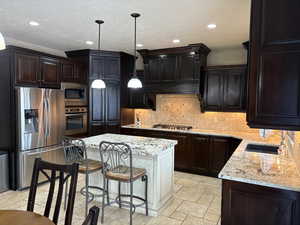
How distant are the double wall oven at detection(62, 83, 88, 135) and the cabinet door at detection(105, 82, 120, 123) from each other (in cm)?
52

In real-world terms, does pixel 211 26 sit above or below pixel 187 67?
above

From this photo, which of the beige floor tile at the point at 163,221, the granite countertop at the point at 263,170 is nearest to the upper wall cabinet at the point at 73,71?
the beige floor tile at the point at 163,221

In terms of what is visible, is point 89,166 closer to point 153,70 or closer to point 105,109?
point 105,109

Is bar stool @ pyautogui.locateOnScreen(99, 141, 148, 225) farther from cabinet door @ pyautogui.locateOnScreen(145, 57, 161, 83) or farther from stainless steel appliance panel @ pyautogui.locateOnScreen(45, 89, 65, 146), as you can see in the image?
cabinet door @ pyautogui.locateOnScreen(145, 57, 161, 83)

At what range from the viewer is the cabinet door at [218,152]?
14.3 feet

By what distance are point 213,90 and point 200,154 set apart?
1437 millimetres

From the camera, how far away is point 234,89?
177 inches

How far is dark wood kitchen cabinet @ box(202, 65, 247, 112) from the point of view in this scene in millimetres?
4430

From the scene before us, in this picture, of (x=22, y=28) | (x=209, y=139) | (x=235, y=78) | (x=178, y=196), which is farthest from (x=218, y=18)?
(x=22, y=28)

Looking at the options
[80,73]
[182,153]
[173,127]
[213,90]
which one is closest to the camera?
[213,90]

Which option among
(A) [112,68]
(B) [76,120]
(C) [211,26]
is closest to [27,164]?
(B) [76,120]

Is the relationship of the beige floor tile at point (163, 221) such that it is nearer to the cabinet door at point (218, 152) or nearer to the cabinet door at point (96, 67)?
the cabinet door at point (218, 152)

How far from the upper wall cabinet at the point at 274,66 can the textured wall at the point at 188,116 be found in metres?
2.95

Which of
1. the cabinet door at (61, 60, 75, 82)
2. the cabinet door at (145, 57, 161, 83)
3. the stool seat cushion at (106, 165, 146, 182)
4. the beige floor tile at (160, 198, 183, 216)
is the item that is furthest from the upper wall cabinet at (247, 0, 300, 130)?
the cabinet door at (61, 60, 75, 82)
